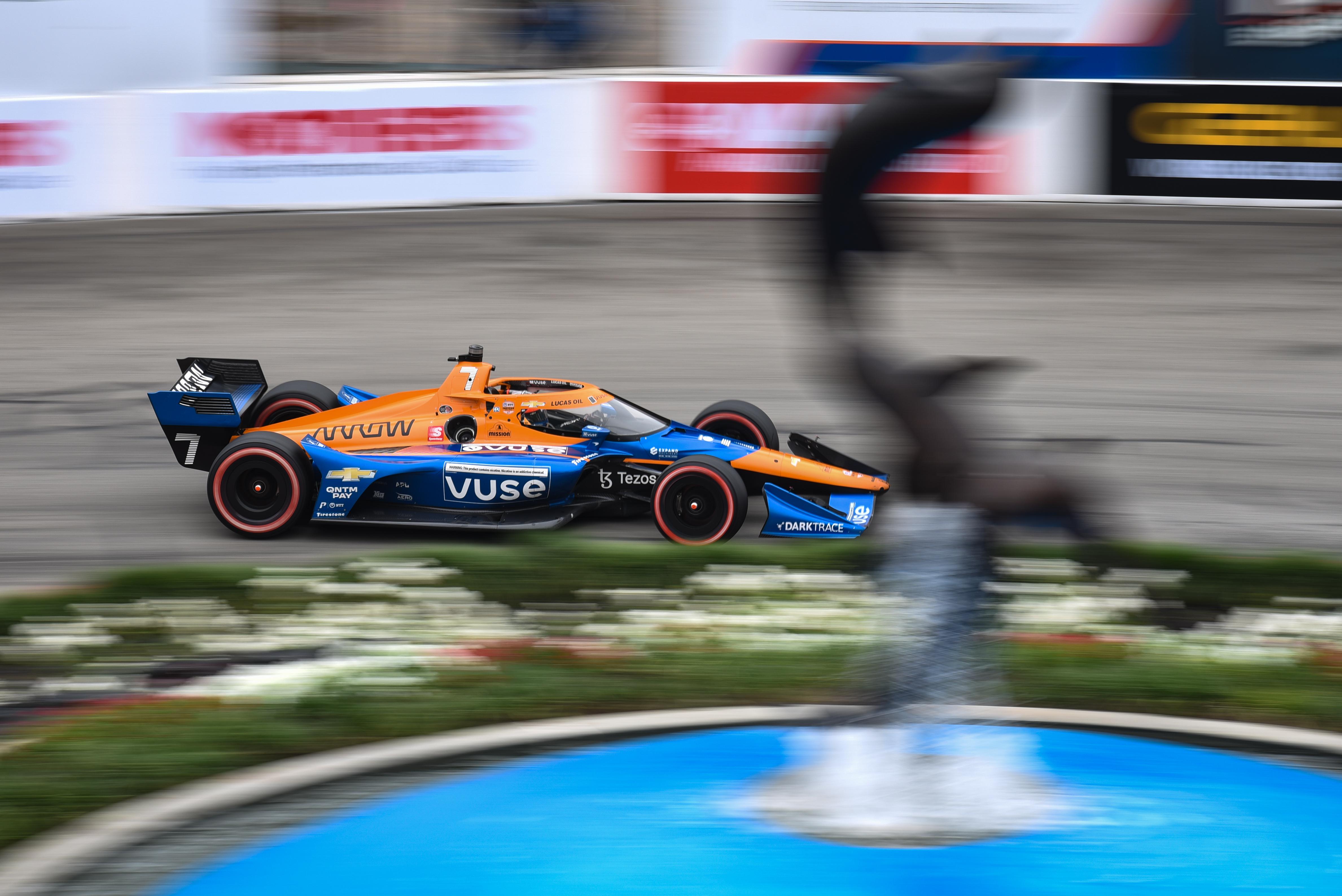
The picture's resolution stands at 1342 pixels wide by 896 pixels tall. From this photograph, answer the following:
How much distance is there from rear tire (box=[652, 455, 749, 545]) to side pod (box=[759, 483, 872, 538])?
18 cm

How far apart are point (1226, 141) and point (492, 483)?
12.1m

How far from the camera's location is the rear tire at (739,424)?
10.1 metres

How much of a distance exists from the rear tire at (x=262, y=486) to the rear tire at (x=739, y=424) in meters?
2.64

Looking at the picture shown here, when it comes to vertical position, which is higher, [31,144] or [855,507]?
[31,144]

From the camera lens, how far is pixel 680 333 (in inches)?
591

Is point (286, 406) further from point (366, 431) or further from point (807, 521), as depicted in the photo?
point (807, 521)

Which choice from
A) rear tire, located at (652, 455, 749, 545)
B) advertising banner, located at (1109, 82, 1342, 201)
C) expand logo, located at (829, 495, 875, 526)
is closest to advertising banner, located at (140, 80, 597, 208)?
advertising banner, located at (1109, 82, 1342, 201)

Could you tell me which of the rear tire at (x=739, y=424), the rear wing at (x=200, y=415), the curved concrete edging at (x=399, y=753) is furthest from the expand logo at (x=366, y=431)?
the curved concrete edging at (x=399, y=753)

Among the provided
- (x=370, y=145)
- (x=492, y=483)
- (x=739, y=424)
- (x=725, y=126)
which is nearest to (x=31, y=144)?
(x=370, y=145)

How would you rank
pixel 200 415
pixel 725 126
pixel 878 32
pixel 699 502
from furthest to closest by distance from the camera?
pixel 878 32, pixel 725 126, pixel 200 415, pixel 699 502

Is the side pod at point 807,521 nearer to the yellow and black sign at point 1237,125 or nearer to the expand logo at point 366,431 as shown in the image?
the expand logo at point 366,431

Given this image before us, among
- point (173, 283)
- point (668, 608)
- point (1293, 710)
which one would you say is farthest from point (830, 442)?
point (173, 283)

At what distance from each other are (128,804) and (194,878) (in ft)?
1.93

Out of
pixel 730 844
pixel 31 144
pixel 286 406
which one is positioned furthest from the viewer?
pixel 31 144
